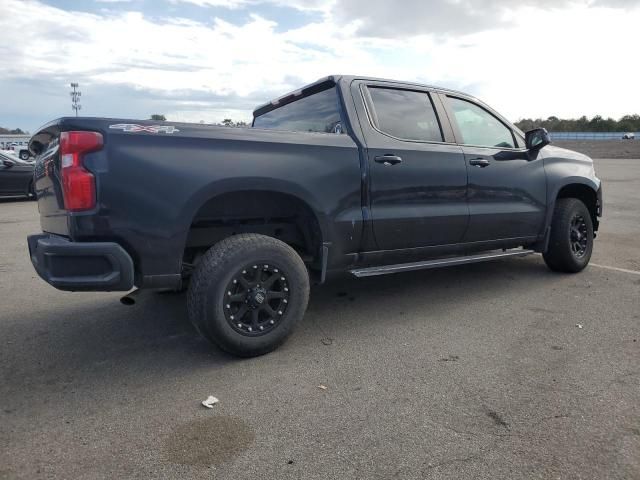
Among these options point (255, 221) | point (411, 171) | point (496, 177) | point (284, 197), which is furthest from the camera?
point (496, 177)

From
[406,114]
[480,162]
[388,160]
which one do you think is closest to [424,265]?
[388,160]

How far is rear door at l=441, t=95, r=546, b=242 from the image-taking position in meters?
4.43

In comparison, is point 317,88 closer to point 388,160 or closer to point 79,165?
point 388,160

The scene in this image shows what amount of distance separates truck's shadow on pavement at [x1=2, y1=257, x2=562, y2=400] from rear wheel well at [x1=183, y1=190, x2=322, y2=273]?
62 centimetres

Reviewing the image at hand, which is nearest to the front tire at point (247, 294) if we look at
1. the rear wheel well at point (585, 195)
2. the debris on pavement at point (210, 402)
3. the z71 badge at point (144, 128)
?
the debris on pavement at point (210, 402)

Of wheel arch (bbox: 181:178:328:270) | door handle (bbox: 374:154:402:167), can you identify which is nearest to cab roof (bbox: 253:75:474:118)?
door handle (bbox: 374:154:402:167)

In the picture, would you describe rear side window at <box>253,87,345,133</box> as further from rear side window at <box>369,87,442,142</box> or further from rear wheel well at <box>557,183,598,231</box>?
rear wheel well at <box>557,183,598,231</box>

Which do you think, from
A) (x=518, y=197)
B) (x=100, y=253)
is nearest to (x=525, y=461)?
(x=100, y=253)

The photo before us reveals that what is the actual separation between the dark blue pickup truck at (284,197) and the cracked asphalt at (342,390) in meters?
0.46

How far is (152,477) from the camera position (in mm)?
2127

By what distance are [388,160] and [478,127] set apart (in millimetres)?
1390

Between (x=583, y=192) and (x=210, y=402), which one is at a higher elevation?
(x=583, y=192)

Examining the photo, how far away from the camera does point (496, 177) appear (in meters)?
4.57

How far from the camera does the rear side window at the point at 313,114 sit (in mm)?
3883
